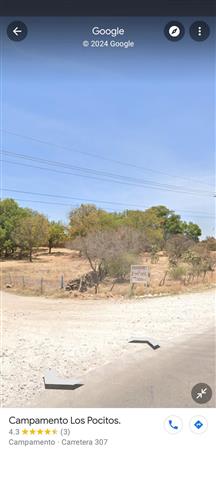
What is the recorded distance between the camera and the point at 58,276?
4.40 metres

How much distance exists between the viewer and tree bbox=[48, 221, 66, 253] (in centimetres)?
211

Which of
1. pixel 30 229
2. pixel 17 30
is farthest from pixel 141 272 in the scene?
pixel 17 30

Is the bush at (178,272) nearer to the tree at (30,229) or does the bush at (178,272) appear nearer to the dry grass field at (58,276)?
the dry grass field at (58,276)

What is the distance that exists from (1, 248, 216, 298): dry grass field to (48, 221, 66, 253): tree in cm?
10

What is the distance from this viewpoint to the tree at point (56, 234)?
83.0 inches

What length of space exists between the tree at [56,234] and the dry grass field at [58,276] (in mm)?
96

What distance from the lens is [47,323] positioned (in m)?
2.26
